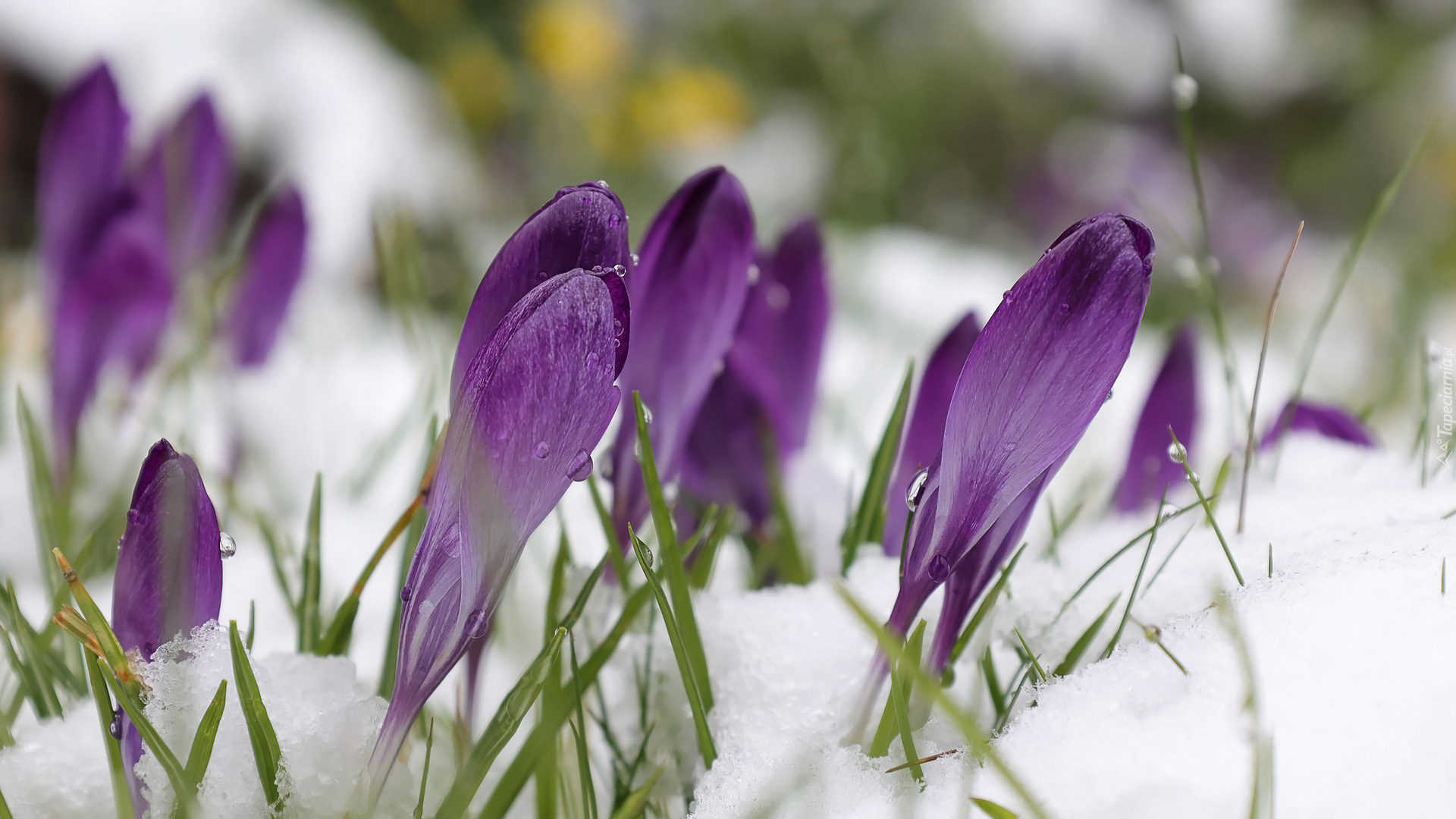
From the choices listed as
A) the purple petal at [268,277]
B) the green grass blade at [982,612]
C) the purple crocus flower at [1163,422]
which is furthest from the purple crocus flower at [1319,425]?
the purple petal at [268,277]

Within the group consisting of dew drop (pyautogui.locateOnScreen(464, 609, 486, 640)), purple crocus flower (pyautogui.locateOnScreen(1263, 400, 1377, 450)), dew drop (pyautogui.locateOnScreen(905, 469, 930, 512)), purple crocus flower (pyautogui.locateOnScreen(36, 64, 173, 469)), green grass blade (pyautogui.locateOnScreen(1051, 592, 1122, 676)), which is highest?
purple crocus flower (pyautogui.locateOnScreen(36, 64, 173, 469))

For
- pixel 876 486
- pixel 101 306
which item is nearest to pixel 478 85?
pixel 101 306

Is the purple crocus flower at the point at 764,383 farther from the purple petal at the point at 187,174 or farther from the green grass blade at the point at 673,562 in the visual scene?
the purple petal at the point at 187,174

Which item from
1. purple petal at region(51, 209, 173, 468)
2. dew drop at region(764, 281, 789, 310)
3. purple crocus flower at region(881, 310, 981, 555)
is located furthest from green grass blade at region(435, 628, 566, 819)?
purple petal at region(51, 209, 173, 468)

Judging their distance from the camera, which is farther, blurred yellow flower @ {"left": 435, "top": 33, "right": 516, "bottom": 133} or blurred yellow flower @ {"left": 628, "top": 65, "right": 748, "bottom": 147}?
blurred yellow flower @ {"left": 435, "top": 33, "right": 516, "bottom": 133}

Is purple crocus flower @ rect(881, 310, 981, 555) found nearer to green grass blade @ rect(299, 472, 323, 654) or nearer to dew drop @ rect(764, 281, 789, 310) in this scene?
dew drop @ rect(764, 281, 789, 310)

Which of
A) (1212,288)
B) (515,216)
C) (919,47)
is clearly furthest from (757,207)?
(1212,288)

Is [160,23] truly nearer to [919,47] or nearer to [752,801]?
[919,47]

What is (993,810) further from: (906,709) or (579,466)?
(579,466)

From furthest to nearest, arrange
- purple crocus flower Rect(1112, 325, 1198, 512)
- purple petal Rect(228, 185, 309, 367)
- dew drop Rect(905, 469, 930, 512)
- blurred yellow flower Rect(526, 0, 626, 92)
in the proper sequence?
blurred yellow flower Rect(526, 0, 626, 92)
purple petal Rect(228, 185, 309, 367)
purple crocus flower Rect(1112, 325, 1198, 512)
dew drop Rect(905, 469, 930, 512)
